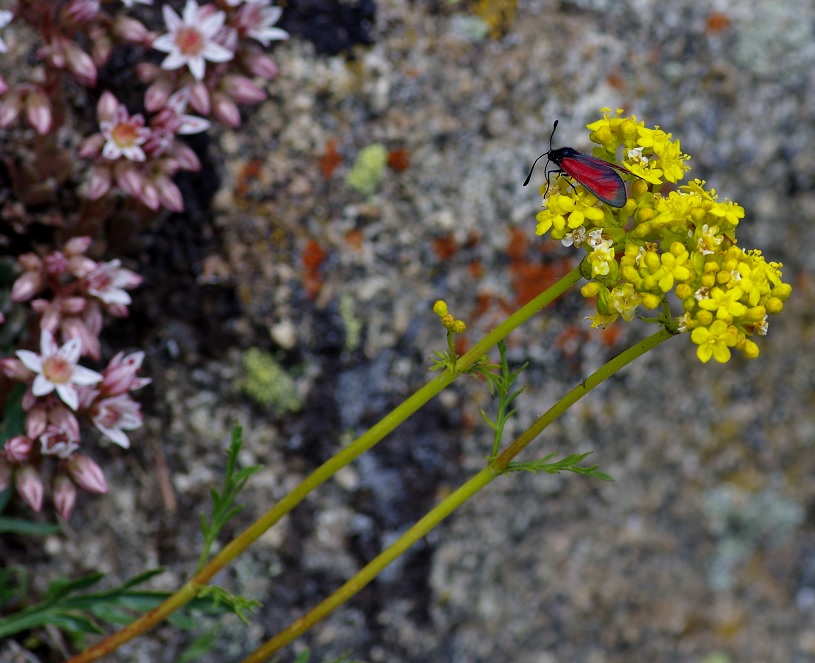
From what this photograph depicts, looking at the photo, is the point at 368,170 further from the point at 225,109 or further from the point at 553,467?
the point at 553,467

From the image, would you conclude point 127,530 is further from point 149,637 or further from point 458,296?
point 458,296

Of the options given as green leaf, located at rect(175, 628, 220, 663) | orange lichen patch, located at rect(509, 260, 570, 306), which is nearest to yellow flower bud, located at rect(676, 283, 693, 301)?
orange lichen patch, located at rect(509, 260, 570, 306)

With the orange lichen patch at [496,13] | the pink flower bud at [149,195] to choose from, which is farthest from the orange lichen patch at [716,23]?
the pink flower bud at [149,195]

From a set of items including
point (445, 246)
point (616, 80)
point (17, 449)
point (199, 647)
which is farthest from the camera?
point (616, 80)

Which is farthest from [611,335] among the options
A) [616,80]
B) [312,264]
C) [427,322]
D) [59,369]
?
[59,369]

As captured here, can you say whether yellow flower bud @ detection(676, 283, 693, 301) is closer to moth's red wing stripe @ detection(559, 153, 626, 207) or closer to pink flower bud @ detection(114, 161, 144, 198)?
moth's red wing stripe @ detection(559, 153, 626, 207)

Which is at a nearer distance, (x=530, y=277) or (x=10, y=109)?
(x=10, y=109)
